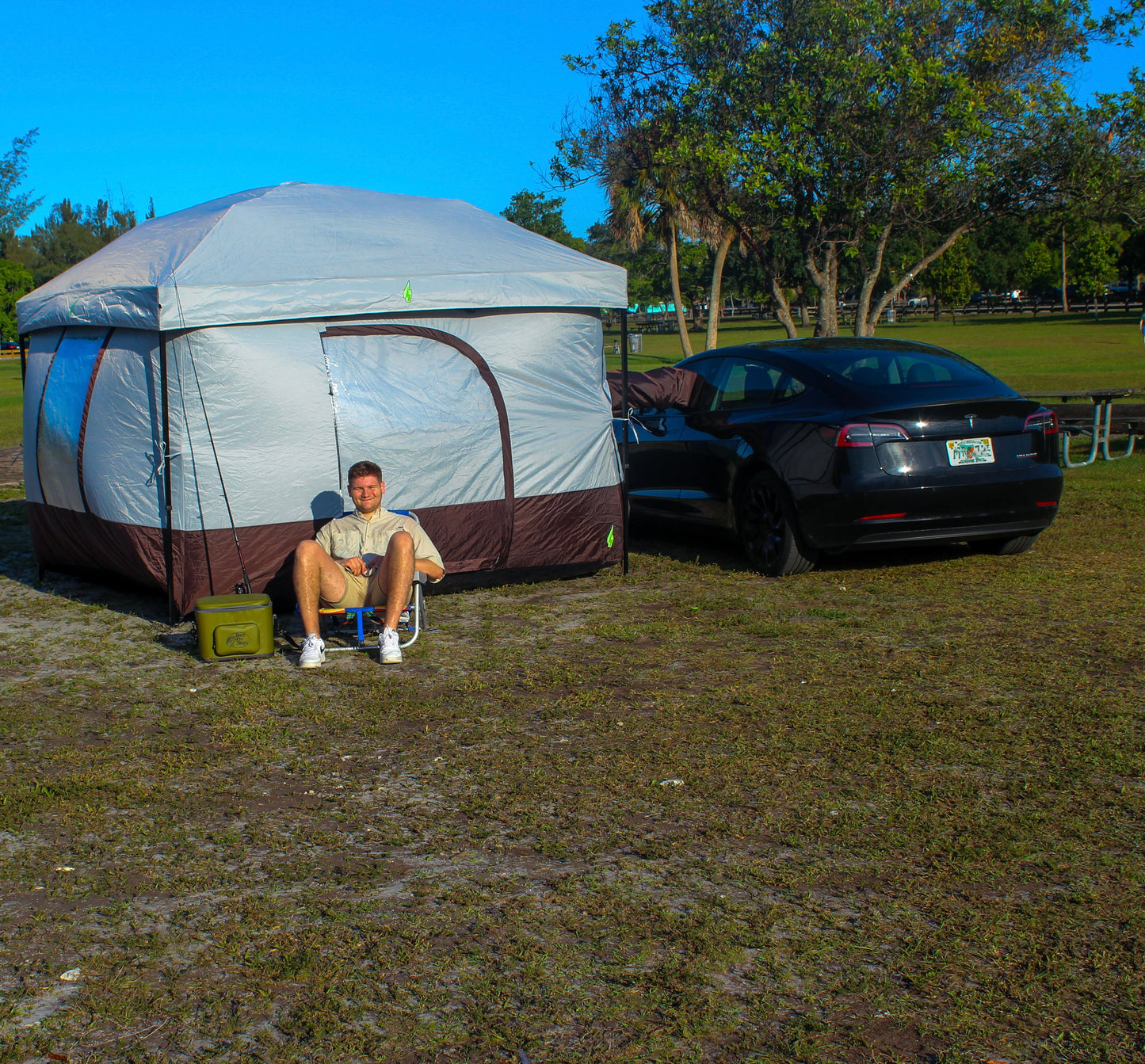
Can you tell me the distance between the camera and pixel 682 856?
3904 millimetres

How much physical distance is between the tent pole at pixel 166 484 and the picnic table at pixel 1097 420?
9317 mm

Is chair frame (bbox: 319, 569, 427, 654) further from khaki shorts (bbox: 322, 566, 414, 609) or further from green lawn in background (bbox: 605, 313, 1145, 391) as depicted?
green lawn in background (bbox: 605, 313, 1145, 391)

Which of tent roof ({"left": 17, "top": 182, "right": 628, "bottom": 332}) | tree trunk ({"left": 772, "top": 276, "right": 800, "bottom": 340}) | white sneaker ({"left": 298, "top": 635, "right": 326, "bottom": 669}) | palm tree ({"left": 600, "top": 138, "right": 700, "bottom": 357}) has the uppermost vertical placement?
palm tree ({"left": 600, "top": 138, "right": 700, "bottom": 357})

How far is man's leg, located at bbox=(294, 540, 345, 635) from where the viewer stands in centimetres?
650

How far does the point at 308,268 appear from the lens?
23.8 feet

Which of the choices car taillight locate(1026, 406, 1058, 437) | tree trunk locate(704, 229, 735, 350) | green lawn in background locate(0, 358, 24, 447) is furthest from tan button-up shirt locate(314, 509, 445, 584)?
tree trunk locate(704, 229, 735, 350)

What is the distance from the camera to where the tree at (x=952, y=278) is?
246 feet

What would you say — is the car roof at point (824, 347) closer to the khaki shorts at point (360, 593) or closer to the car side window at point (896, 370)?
the car side window at point (896, 370)

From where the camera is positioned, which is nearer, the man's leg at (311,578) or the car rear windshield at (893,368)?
the man's leg at (311,578)

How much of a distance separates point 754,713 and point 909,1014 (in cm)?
239

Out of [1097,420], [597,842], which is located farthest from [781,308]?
[597,842]

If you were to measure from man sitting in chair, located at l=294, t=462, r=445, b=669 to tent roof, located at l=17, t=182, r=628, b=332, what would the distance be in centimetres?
112

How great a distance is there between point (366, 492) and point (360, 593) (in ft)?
1.86

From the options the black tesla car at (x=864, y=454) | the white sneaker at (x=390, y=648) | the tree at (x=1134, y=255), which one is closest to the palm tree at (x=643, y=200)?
the black tesla car at (x=864, y=454)
